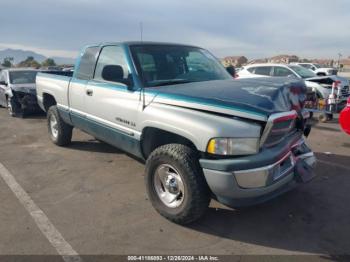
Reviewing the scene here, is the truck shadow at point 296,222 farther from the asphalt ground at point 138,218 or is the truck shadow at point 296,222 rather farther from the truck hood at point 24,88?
the truck hood at point 24,88

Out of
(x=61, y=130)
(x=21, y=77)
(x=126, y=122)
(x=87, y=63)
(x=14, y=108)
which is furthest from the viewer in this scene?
(x=21, y=77)

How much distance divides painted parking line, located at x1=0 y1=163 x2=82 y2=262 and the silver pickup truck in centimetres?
104

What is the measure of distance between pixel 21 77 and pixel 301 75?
10337mm

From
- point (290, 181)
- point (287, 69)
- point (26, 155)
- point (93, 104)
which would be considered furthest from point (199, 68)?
point (287, 69)

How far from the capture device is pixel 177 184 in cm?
350

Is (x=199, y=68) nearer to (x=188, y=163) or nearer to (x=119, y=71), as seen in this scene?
(x=119, y=71)

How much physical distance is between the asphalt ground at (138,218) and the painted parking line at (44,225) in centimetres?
3

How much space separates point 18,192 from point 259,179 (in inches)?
125

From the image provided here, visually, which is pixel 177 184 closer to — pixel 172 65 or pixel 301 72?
pixel 172 65

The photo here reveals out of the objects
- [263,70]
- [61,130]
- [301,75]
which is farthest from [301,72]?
[61,130]

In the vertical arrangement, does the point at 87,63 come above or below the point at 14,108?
above

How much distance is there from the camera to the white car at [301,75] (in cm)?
1178

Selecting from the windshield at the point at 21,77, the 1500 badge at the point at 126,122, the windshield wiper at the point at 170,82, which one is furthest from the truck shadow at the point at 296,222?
the windshield at the point at 21,77

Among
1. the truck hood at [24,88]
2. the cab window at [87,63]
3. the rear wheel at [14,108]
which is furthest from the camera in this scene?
the rear wheel at [14,108]
